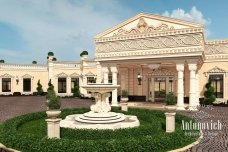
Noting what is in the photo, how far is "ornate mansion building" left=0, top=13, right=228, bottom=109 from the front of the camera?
21062mm

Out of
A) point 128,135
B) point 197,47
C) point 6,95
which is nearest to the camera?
point 128,135

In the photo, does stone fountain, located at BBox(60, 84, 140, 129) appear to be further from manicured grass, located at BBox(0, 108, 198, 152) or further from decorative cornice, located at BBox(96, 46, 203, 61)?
decorative cornice, located at BBox(96, 46, 203, 61)

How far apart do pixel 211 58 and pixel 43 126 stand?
20.3m

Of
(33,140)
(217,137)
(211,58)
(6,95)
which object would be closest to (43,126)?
(33,140)

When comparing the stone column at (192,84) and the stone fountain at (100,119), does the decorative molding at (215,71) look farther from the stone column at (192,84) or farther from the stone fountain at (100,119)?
the stone fountain at (100,119)

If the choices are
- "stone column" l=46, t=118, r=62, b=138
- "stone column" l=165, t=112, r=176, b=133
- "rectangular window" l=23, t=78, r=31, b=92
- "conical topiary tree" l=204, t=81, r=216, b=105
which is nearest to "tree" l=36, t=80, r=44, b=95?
"rectangular window" l=23, t=78, r=31, b=92

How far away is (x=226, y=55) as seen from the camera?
2561cm

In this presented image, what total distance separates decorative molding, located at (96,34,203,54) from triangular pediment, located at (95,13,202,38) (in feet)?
2.64

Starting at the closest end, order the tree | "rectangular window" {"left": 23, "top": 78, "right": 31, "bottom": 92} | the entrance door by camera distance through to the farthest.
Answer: the entrance door, the tree, "rectangular window" {"left": 23, "top": 78, "right": 31, "bottom": 92}

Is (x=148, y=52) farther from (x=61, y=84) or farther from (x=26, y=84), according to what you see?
(x=26, y=84)

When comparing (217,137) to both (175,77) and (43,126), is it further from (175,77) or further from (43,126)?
(175,77)

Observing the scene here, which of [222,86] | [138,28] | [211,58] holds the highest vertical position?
[138,28]

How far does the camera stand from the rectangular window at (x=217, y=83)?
26000 millimetres

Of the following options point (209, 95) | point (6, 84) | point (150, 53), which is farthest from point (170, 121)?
point (6, 84)
